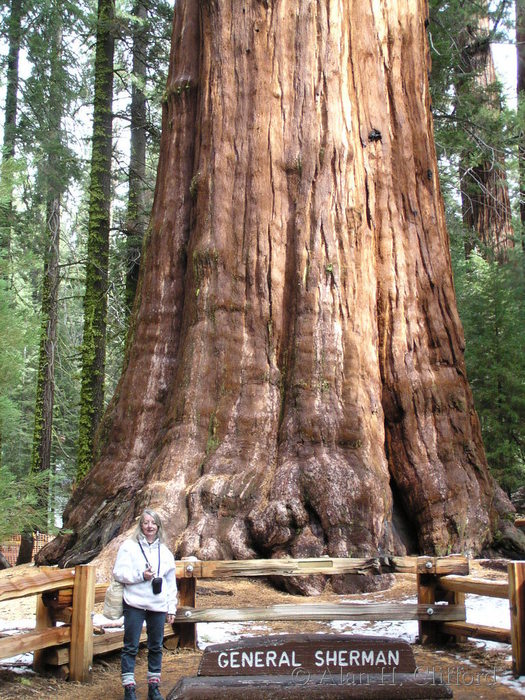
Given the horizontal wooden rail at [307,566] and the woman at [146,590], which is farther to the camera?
the horizontal wooden rail at [307,566]

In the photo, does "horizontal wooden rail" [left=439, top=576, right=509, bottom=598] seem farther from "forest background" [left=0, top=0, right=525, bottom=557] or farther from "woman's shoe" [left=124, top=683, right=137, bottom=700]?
"forest background" [left=0, top=0, right=525, bottom=557]

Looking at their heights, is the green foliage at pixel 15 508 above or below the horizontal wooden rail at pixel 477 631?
above

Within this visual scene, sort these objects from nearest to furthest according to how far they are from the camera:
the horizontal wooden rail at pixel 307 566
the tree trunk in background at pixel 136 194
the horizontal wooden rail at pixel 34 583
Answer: the horizontal wooden rail at pixel 34 583, the horizontal wooden rail at pixel 307 566, the tree trunk in background at pixel 136 194

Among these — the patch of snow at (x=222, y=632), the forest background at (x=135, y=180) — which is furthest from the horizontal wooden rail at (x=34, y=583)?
the forest background at (x=135, y=180)

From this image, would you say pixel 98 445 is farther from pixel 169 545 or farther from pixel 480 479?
pixel 480 479

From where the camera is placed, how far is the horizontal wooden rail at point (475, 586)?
208 inches

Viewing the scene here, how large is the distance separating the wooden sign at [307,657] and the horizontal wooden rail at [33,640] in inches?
45.4

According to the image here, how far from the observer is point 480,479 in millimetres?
8992

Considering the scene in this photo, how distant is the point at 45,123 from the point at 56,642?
52.1 feet

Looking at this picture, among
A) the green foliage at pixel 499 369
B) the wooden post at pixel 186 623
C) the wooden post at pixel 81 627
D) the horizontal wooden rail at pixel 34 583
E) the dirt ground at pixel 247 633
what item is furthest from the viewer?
the green foliage at pixel 499 369

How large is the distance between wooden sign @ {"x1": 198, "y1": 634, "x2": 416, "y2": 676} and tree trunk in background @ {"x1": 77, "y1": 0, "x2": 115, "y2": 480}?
10.7m

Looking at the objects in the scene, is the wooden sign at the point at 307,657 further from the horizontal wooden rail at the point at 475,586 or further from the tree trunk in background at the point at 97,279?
the tree trunk in background at the point at 97,279

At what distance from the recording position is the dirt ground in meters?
4.83

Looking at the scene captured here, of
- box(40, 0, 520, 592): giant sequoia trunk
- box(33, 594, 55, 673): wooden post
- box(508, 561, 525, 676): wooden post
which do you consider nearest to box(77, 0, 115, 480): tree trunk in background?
box(40, 0, 520, 592): giant sequoia trunk
